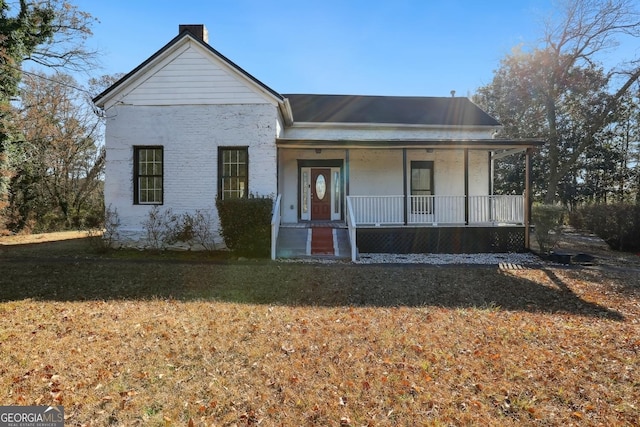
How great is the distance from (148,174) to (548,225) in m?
13.6

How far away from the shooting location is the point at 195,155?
1204 cm

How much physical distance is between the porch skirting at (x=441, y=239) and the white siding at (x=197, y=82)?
232 inches

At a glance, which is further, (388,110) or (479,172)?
(388,110)

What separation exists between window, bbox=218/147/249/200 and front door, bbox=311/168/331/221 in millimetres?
3493

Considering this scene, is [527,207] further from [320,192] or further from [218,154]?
[218,154]

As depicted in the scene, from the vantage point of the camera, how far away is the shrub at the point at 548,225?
11.4 metres

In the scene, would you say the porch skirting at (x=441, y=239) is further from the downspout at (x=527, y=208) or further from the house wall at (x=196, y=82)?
the house wall at (x=196, y=82)

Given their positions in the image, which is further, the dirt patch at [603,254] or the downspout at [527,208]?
the downspout at [527,208]

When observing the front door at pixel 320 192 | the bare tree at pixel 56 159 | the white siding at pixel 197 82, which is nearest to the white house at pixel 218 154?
the white siding at pixel 197 82

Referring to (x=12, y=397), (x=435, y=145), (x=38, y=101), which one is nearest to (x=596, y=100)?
(x=435, y=145)

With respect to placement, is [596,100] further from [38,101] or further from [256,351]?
[38,101]

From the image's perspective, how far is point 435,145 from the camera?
12.1m

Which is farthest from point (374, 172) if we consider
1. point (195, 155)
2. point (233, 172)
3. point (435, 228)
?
point (195, 155)

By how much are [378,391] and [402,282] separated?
186 inches
